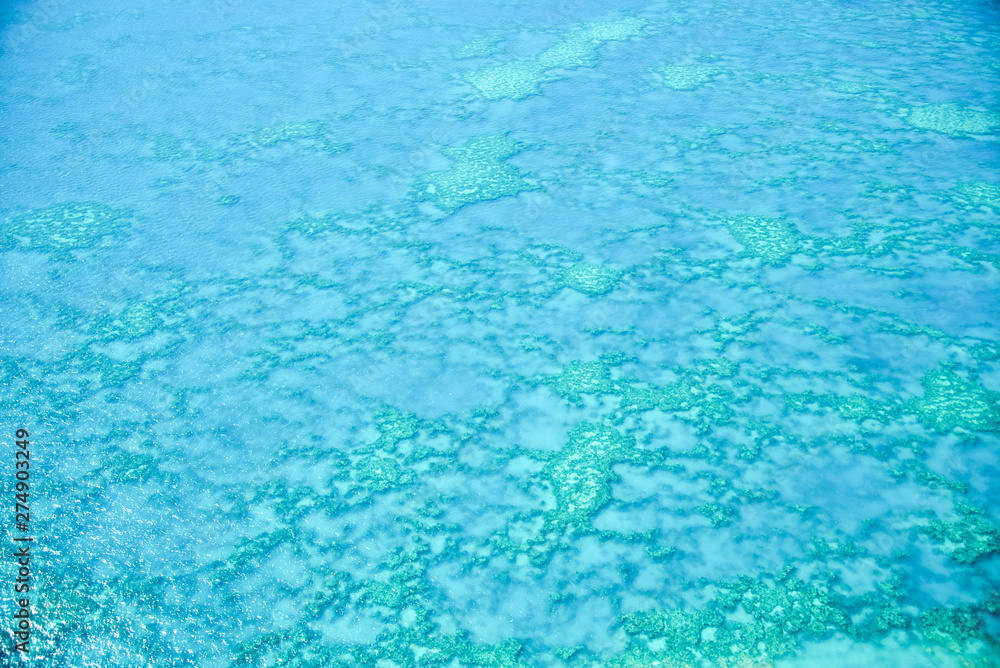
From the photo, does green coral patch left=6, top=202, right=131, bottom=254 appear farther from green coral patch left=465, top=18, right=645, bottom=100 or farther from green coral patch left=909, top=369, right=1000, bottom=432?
green coral patch left=909, top=369, right=1000, bottom=432

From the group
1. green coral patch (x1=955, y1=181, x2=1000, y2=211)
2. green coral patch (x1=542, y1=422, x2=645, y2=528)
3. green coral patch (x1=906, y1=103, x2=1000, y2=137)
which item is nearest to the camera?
green coral patch (x1=542, y1=422, x2=645, y2=528)

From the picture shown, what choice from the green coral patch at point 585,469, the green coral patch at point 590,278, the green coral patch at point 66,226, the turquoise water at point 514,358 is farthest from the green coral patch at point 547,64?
the green coral patch at point 585,469

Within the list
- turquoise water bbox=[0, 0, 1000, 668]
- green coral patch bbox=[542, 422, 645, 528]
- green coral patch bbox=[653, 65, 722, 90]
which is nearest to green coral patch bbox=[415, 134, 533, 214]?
turquoise water bbox=[0, 0, 1000, 668]

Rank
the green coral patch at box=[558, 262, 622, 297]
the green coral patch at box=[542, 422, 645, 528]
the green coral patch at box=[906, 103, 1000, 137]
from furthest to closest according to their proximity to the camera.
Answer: the green coral patch at box=[906, 103, 1000, 137] → the green coral patch at box=[558, 262, 622, 297] → the green coral patch at box=[542, 422, 645, 528]

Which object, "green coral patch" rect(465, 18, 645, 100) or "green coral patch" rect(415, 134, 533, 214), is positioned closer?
"green coral patch" rect(415, 134, 533, 214)

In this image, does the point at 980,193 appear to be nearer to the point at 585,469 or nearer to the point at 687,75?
the point at 687,75

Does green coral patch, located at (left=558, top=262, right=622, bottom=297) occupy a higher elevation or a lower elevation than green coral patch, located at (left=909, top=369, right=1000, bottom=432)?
higher

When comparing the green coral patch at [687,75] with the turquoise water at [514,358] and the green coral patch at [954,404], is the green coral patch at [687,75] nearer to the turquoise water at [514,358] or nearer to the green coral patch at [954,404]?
the turquoise water at [514,358]

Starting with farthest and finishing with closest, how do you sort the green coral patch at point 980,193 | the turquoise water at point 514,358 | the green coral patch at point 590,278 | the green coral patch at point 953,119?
the green coral patch at point 953,119 < the green coral patch at point 980,193 < the green coral patch at point 590,278 < the turquoise water at point 514,358

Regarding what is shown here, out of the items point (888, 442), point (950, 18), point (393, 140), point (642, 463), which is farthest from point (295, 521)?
point (950, 18)

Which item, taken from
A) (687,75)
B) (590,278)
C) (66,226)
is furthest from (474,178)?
(66,226)
